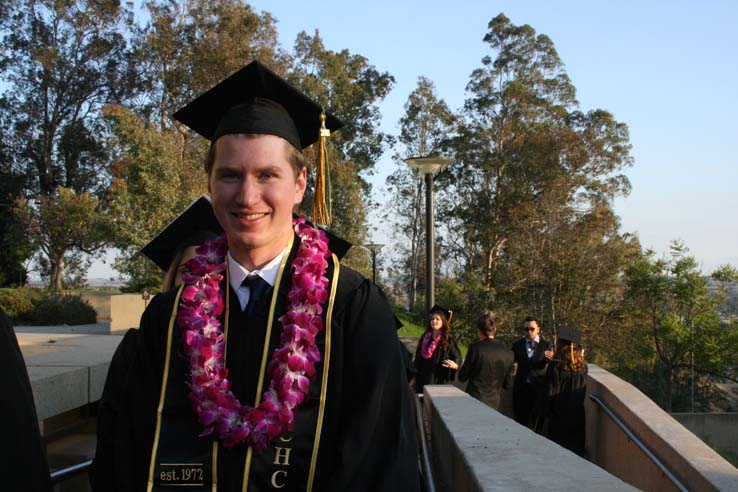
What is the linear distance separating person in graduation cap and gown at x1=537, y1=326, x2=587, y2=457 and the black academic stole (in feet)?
20.6

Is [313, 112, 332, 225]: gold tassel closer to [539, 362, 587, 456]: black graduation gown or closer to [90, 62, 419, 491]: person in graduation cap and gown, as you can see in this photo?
[90, 62, 419, 491]: person in graduation cap and gown

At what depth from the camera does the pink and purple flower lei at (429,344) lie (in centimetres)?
941

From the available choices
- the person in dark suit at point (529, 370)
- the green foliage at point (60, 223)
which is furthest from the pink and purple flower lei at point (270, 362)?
the green foliage at point (60, 223)

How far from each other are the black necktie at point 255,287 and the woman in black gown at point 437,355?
23.6 feet

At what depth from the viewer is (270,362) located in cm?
214

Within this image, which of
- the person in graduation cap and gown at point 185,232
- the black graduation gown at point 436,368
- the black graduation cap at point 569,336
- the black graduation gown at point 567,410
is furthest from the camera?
the black graduation gown at point 436,368

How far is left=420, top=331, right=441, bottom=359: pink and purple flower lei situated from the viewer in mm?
9406

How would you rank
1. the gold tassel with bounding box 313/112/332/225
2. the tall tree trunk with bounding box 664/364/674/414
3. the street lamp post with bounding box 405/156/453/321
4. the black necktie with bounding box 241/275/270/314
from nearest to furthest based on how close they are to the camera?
the black necktie with bounding box 241/275/270/314, the gold tassel with bounding box 313/112/332/225, the street lamp post with bounding box 405/156/453/321, the tall tree trunk with bounding box 664/364/674/414

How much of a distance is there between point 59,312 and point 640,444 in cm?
2151

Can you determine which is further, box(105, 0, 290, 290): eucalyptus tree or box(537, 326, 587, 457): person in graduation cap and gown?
box(105, 0, 290, 290): eucalyptus tree

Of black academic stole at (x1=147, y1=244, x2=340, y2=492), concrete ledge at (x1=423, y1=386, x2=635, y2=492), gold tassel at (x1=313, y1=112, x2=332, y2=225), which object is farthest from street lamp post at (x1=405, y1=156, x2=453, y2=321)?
black academic stole at (x1=147, y1=244, x2=340, y2=492)

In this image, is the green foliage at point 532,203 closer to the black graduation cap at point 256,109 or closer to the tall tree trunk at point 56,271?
the tall tree trunk at point 56,271

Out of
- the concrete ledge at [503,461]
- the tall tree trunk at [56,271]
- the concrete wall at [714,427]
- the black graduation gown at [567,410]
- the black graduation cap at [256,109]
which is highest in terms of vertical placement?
the tall tree trunk at [56,271]

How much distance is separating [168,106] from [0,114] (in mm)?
10404
